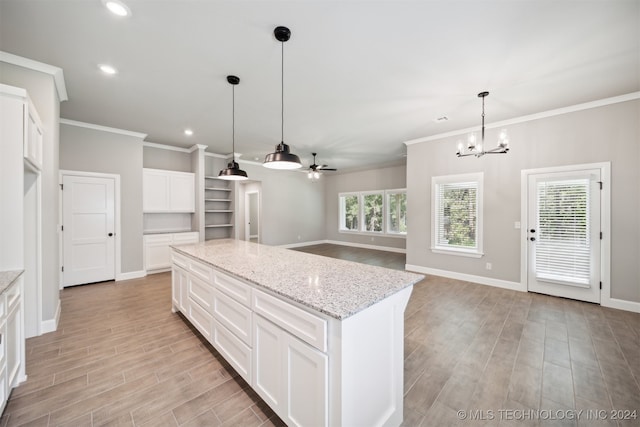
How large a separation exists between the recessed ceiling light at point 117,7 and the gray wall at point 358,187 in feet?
24.4

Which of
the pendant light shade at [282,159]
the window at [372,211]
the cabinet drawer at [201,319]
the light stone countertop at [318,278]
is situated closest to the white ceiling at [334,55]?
the pendant light shade at [282,159]

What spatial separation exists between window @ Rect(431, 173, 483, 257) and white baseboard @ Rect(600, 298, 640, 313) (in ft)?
5.13

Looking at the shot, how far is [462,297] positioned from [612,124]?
3.17 m

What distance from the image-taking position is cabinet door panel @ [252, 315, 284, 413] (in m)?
1.50

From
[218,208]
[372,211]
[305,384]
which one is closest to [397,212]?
[372,211]

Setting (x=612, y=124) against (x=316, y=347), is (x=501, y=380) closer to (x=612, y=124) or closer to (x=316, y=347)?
(x=316, y=347)

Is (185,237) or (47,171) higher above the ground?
(47,171)

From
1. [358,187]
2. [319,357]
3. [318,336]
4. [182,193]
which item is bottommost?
[319,357]

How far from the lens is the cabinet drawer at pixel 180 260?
110 inches

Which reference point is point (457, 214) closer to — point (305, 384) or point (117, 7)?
point (305, 384)

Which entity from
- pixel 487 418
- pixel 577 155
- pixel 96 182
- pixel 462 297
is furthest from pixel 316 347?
pixel 96 182

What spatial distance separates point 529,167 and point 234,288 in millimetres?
4786

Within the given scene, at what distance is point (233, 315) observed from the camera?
195 centimetres

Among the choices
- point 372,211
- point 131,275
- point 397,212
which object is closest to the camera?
point 131,275
